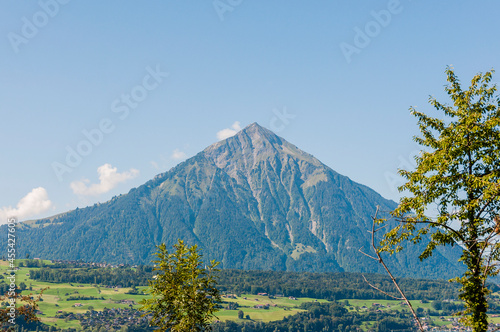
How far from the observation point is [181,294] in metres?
22.8

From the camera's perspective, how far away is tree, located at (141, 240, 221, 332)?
2269 cm

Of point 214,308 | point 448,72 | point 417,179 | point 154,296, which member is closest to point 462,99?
point 448,72

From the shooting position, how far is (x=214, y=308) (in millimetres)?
23516

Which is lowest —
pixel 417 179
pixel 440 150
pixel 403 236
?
pixel 403 236

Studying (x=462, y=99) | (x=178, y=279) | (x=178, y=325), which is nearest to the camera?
(x=462, y=99)

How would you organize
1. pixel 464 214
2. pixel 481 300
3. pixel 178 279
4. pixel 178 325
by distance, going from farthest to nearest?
pixel 178 279
pixel 178 325
pixel 464 214
pixel 481 300

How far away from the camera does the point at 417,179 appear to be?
1695cm

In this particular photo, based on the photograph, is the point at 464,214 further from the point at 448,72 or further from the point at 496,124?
the point at 448,72

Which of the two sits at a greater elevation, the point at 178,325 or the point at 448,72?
the point at 448,72

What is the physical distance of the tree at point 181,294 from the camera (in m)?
22.7

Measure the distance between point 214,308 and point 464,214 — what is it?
556 inches

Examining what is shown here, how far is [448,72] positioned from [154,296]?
19.2 metres

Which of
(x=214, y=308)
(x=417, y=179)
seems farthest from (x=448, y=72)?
(x=214, y=308)

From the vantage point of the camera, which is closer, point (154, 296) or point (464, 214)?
point (464, 214)
